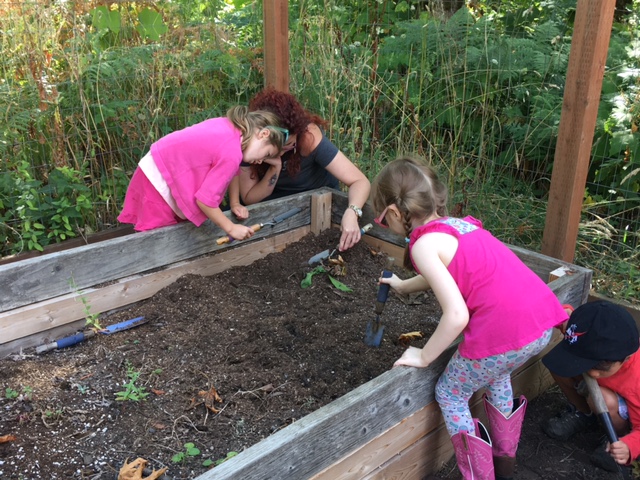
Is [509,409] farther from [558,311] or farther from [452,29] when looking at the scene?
[452,29]

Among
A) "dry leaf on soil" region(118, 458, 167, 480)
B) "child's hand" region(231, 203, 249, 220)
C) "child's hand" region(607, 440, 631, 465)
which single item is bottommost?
"child's hand" region(607, 440, 631, 465)

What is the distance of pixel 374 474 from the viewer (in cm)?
211

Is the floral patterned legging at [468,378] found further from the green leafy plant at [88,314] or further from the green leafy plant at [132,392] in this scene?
the green leafy plant at [88,314]

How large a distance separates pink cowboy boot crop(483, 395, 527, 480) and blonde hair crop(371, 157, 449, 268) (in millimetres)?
750

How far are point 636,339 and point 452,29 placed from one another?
8.90 ft

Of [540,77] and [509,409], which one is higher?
[540,77]

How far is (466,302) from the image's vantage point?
210 centimetres

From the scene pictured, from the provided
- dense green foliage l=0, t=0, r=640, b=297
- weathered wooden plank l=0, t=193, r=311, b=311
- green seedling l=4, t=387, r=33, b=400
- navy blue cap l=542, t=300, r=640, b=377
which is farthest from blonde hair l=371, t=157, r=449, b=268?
dense green foliage l=0, t=0, r=640, b=297

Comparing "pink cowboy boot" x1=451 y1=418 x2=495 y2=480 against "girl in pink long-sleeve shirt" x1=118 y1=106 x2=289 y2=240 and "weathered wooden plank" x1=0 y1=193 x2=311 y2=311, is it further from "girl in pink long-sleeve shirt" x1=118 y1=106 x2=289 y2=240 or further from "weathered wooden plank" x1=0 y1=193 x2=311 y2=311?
"weathered wooden plank" x1=0 y1=193 x2=311 y2=311

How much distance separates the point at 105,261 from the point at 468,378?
5.73 feet

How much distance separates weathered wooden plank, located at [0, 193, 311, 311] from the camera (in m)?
2.68

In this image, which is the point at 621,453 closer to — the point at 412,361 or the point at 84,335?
the point at 412,361

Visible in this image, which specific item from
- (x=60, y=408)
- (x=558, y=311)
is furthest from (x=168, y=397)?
(x=558, y=311)

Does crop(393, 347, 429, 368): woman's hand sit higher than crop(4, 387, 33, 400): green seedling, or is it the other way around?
crop(393, 347, 429, 368): woman's hand
